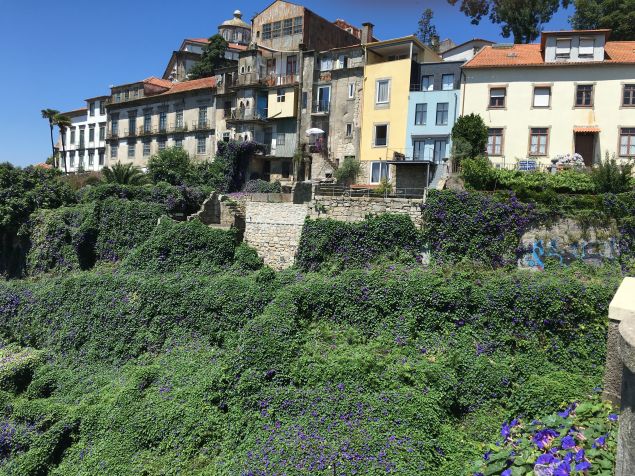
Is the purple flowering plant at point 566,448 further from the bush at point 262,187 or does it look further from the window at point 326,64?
the window at point 326,64

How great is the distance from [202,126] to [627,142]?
1168 inches

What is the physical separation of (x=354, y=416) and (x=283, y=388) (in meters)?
2.13

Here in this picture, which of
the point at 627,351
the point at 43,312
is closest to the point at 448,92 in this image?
the point at 43,312

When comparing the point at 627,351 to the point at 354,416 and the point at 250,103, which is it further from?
the point at 250,103

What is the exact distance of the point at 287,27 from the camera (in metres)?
38.4

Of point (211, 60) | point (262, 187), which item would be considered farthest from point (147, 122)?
point (262, 187)

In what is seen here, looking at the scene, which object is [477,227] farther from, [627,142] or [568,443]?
[568,443]

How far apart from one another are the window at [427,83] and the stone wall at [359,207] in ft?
44.8

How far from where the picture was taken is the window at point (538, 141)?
965 inches

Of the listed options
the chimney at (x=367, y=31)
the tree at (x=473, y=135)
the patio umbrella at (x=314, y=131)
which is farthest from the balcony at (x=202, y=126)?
the tree at (x=473, y=135)

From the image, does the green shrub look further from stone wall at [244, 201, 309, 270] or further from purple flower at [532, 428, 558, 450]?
purple flower at [532, 428, 558, 450]

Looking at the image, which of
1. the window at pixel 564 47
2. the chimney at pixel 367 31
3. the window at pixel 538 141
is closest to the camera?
the window at pixel 538 141

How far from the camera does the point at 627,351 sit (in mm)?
3082

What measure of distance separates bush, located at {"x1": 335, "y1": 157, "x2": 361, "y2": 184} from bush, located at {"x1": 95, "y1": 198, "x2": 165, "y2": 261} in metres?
11.0
